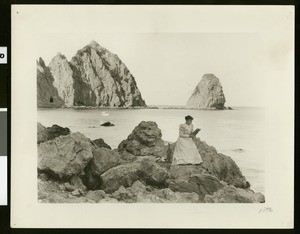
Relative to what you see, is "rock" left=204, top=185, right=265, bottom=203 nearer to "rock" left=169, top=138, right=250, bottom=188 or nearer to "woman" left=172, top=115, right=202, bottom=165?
"rock" left=169, top=138, right=250, bottom=188

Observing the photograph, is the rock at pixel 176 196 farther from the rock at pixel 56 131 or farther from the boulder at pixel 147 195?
the rock at pixel 56 131

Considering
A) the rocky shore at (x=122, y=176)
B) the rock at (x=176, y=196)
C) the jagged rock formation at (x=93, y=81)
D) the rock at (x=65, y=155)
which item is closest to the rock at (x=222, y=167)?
the rocky shore at (x=122, y=176)

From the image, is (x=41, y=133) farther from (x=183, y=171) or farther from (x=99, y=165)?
(x=183, y=171)

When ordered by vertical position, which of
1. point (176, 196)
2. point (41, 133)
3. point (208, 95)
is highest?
point (208, 95)

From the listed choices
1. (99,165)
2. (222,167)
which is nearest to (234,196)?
(222,167)

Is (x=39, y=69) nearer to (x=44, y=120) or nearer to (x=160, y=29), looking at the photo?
(x=44, y=120)

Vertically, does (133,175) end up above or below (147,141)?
below

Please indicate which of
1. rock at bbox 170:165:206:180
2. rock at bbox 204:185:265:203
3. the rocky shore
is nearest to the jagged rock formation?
the rocky shore

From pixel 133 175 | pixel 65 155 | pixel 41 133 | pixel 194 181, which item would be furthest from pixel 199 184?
pixel 41 133
